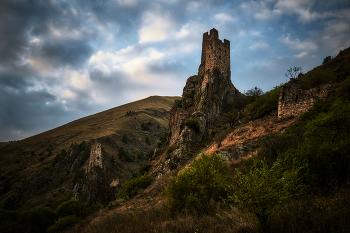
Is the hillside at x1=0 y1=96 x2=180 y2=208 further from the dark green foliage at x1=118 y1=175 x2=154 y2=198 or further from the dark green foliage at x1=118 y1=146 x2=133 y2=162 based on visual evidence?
the dark green foliage at x1=118 y1=175 x2=154 y2=198

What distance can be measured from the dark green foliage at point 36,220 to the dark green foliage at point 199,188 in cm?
3000

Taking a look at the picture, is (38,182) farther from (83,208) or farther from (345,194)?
(345,194)

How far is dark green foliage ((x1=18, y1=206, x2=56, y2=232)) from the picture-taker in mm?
29422

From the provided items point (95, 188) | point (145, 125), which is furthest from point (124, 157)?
point (145, 125)

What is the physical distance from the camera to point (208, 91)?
40.1 meters

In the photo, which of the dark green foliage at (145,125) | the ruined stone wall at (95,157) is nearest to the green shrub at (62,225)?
the ruined stone wall at (95,157)

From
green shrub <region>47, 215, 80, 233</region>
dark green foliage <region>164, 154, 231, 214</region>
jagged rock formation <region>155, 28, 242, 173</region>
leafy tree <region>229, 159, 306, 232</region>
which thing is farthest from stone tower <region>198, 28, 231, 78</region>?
leafy tree <region>229, 159, 306, 232</region>

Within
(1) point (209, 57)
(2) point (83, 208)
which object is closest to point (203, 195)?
(2) point (83, 208)

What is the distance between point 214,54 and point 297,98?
26393 millimetres

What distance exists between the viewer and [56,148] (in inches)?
3612

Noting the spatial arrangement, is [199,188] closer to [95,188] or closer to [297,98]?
[297,98]

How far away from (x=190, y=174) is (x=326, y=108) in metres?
12.1

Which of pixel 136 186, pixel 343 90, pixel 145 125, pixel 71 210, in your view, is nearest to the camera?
pixel 343 90

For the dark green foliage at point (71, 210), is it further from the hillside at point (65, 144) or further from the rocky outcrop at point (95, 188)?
the hillside at point (65, 144)
